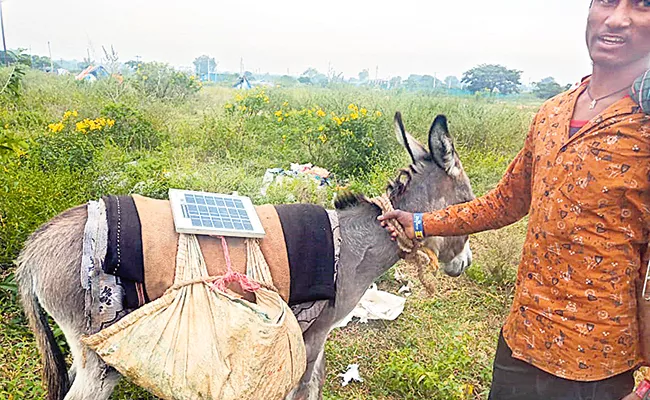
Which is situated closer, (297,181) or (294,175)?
(297,181)

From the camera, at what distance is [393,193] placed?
9.14 feet

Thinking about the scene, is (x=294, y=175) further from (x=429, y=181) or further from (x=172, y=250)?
(x=172, y=250)

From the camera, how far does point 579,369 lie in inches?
66.6

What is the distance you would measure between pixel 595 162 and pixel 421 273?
1342 millimetres

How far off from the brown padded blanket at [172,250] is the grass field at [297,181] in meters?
1.46

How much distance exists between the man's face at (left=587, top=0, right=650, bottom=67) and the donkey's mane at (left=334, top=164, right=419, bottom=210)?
1237mm

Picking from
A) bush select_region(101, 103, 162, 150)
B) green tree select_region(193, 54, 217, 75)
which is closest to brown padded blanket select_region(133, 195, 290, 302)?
bush select_region(101, 103, 162, 150)

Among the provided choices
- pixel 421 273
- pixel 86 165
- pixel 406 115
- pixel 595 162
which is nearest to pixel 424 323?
pixel 421 273

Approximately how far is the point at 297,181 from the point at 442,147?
9.68 feet

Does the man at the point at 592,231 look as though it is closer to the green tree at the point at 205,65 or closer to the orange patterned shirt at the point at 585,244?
the orange patterned shirt at the point at 585,244

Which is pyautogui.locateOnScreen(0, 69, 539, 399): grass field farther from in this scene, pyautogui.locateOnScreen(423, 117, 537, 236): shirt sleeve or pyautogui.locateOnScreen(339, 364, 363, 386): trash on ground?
pyautogui.locateOnScreen(423, 117, 537, 236): shirt sleeve

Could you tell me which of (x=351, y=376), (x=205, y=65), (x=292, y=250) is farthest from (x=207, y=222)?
(x=205, y=65)

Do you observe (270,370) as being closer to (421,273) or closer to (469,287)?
(421,273)

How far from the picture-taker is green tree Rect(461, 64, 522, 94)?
21.7 meters
